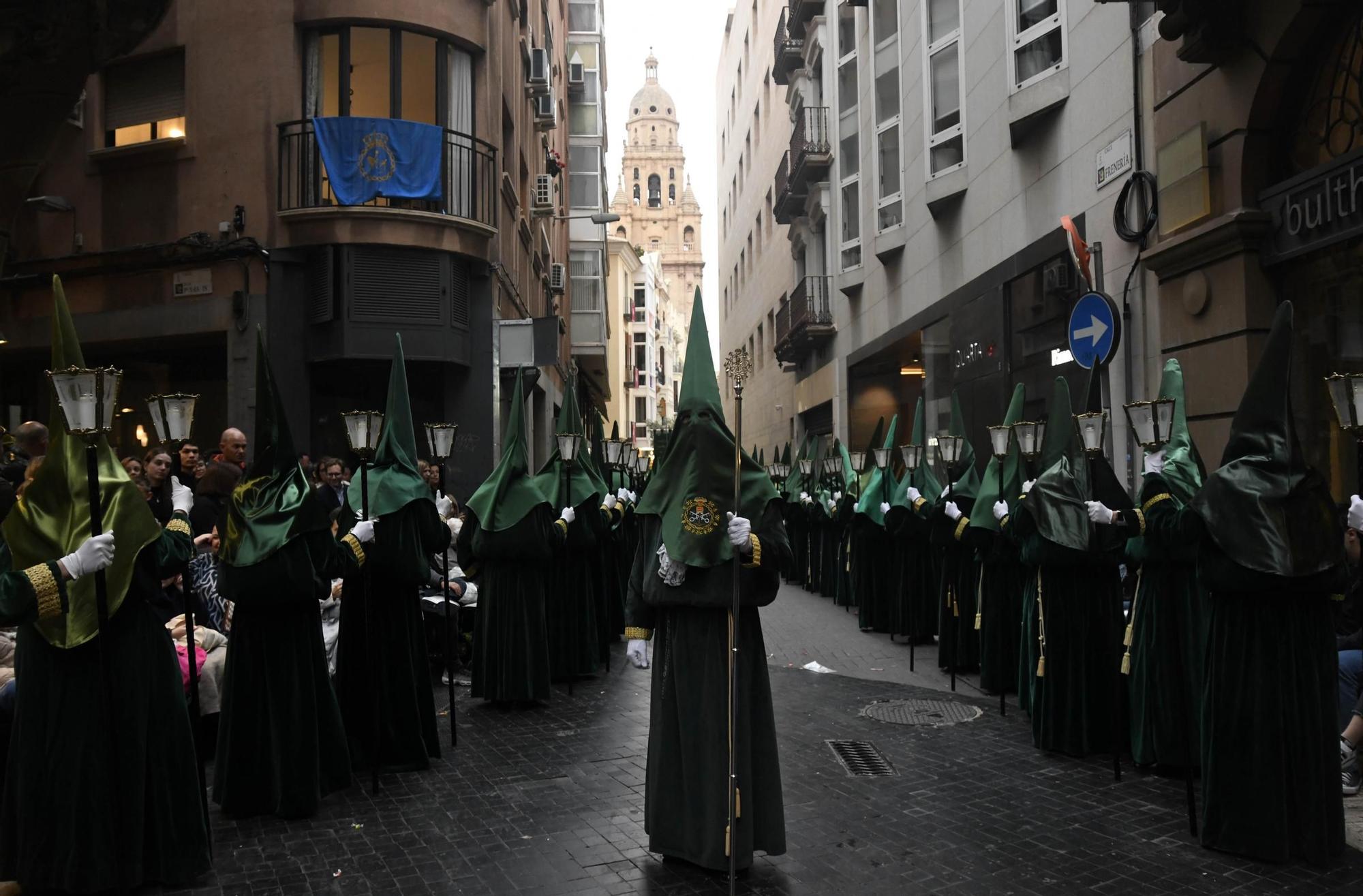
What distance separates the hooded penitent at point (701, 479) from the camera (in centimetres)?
563

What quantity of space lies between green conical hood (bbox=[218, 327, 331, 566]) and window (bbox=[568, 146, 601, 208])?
118 feet

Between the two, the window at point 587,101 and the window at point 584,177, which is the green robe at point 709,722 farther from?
the window at point 587,101

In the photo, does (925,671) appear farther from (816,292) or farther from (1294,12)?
(816,292)

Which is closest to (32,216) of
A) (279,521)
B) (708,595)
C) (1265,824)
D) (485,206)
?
(485,206)

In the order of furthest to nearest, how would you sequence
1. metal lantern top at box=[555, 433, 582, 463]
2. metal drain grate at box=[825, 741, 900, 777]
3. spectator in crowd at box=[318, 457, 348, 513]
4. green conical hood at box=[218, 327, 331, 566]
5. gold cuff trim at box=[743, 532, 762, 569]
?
metal lantern top at box=[555, 433, 582, 463] → spectator in crowd at box=[318, 457, 348, 513] → metal drain grate at box=[825, 741, 900, 777] → green conical hood at box=[218, 327, 331, 566] → gold cuff trim at box=[743, 532, 762, 569]

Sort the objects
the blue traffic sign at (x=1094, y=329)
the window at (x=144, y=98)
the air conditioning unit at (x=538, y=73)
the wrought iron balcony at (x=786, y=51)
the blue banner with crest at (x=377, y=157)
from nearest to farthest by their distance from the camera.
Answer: the blue traffic sign at (x=1094, y=329), the blue banner with crest at (x=377, y=157), the window at (x=144, y=98), the air conditioning unit at (x=538, y=73), the wrought iron balcony at (x=786, y=51)

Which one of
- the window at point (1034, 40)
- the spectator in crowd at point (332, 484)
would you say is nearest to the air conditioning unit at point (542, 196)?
the window at point (1034, 40)

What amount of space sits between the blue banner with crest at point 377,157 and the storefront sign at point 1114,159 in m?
10.0

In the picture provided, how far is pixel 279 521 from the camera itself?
648 cm

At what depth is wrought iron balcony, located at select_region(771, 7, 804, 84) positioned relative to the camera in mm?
32219

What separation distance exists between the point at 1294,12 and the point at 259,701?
9.69 metres

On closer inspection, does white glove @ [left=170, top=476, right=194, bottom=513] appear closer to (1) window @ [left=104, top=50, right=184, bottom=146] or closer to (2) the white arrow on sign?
(2) the white arrow on sign

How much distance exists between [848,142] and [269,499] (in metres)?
23.3

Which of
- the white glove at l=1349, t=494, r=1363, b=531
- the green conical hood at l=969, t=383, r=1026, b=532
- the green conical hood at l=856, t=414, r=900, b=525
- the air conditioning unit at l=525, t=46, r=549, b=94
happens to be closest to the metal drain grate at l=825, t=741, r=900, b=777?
the green conical hood at l=969, t=383, r=1026, b=532
